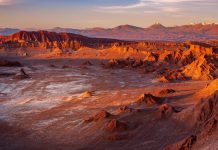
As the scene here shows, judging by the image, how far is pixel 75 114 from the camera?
16.8 meters

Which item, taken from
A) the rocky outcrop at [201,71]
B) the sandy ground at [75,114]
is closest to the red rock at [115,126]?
the sandy ground at [75,114]

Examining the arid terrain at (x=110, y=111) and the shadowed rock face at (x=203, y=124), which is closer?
the shadowed rock face at (x=203, y=124)

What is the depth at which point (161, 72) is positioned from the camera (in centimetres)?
3094

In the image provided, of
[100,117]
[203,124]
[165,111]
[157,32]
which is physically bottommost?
[157,32]

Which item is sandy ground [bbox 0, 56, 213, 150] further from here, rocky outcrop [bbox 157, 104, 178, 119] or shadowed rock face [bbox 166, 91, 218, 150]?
shadowed rock face [bbox 166, 91, 218, 150]

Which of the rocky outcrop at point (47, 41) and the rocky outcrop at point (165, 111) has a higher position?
the rocky outcrop at point (165, 111)

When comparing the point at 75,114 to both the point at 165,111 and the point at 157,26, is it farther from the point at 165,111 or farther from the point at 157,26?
the point at 157,26

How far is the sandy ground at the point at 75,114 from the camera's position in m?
12.5

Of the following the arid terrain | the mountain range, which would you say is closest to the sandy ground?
the arid terrain

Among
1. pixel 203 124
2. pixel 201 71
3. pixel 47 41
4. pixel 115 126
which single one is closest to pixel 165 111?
pixel 115 126

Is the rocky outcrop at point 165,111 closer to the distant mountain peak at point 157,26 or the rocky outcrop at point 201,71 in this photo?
the rocky outcrop at point 201,71

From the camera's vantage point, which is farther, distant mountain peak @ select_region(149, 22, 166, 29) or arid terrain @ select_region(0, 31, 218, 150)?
distant mountain peak @ select_region(149, 22, 166, 29)

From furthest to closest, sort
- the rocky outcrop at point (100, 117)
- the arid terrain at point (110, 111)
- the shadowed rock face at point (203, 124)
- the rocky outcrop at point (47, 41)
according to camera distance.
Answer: the rocky outcrop at point (47, 41), the rocky outcrop at point (100, 117), the arid terrain at point (110, 111), the shadowed rock face at point (203, 124)

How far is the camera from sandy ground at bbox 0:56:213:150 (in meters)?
12.5
